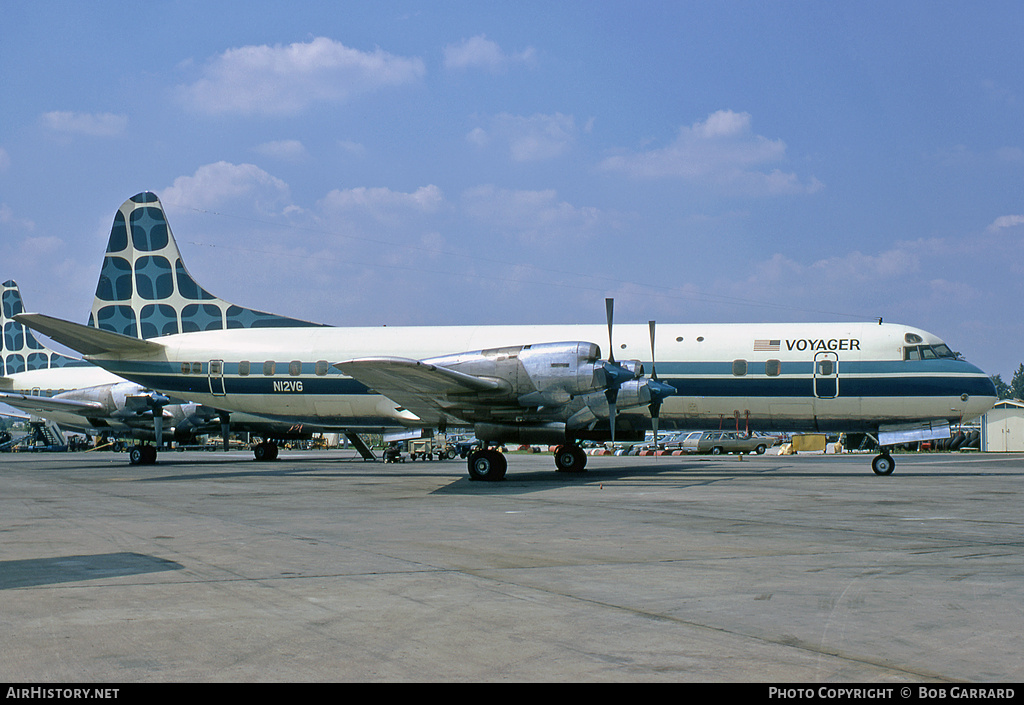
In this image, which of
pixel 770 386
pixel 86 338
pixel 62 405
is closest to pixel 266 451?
pixel 62 405

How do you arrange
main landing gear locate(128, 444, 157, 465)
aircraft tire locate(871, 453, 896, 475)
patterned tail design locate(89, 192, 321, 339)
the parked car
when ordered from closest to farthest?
aircraft tire locate(871, 453, 896, 475), patterned tail design locate(89, 192, 321, 339), main landing gear locate(128, 444, 157, 465), the parked car

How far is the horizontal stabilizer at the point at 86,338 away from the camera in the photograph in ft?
78.8

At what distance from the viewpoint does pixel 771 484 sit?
70.6ft

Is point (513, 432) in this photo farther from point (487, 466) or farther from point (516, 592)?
point (516, 592)

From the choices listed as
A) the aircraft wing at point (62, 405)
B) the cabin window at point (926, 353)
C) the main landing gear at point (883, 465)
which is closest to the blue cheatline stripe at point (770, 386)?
the cabin window at point (926, 353)

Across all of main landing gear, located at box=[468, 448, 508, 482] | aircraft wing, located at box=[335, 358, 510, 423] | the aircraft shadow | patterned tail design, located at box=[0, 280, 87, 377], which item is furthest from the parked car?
the aircraft shadow

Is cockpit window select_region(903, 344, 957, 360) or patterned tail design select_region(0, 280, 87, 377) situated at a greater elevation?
patterned tail design select_region(0, 280, 87, 377)

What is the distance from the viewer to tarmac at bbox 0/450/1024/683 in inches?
204

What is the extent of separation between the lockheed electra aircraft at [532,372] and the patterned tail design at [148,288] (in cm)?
6

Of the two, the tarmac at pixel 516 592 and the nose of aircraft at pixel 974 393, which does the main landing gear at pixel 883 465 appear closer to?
the nose of aircraft at pixel 974 393

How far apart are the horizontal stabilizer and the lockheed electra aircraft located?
0.07 metres

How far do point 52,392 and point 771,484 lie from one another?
1721 inches

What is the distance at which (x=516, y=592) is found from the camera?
7.54 metres

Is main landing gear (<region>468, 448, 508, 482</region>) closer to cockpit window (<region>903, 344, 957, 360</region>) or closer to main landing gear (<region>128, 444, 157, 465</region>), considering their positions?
cockpit window (<region>903, 344, 957, 360</region>)
